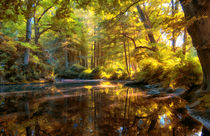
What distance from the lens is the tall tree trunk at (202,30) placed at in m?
2.48

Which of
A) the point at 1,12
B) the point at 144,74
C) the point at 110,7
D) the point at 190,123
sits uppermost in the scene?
the point at 110,7

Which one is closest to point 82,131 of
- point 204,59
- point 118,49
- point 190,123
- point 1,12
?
point 190,123

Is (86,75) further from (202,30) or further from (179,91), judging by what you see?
(202,30)

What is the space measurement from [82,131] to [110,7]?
4771 millimetres

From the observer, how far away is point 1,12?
2936 millimetres

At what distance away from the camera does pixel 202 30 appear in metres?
2.57

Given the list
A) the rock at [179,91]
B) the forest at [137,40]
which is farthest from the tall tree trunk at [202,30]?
the rock at [179,91]

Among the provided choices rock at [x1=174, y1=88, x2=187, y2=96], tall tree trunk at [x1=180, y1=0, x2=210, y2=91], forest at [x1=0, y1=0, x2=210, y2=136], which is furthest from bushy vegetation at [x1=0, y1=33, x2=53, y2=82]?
rock at [x1=174, y1=88, x2=187, y2=96]

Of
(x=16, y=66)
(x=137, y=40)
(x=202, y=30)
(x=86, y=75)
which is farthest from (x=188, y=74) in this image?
(x=86, y=75)

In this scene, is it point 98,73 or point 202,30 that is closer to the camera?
point 202,30

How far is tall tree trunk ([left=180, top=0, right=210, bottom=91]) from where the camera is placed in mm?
2477

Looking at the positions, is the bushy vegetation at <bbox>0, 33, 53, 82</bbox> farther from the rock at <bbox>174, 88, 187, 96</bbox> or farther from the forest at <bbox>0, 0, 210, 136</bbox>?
the rock at <bbox>174, 88, 187, 96</bbox>

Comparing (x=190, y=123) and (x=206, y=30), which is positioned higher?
(x=206, y=30)

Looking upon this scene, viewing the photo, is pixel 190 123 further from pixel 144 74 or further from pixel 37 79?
pixel 37 79
